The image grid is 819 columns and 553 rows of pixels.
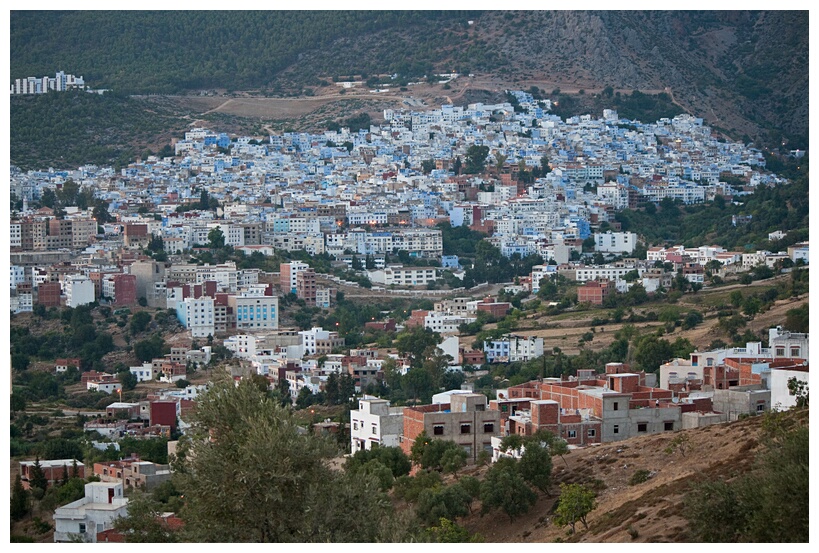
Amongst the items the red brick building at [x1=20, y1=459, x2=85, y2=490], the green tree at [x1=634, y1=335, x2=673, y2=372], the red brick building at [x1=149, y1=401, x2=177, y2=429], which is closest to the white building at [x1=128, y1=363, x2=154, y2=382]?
the red brick building at [x1=149, y1=401, x2=177, y2=429]

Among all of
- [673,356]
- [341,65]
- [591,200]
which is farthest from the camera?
[341,65]

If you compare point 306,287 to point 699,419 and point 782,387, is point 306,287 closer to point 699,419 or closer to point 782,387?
point 699,419

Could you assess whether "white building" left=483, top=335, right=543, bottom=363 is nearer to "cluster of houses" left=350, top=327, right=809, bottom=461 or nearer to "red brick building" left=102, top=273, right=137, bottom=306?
"cluster of houses" left=350, top=327, right=809, bottom=461

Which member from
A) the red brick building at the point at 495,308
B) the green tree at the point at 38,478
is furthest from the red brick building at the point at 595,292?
the green tree at the point at 38,478

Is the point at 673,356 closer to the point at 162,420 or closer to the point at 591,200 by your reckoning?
the point at 162,420

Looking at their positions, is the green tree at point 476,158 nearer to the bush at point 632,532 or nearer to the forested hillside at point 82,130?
the forested hillside at point 82,130
